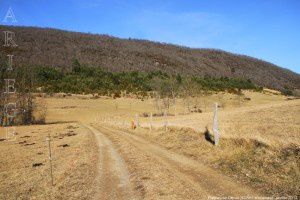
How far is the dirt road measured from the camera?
13.0 m

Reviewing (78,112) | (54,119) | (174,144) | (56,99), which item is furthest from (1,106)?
(174,144)

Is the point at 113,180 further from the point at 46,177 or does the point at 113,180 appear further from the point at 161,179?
Result: the point at 46,177

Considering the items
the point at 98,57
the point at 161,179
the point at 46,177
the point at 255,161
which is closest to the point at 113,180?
the point at 161,179

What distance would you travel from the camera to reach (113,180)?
15.6 meters

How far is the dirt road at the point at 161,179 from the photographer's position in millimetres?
13000

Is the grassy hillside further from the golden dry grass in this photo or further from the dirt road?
the dirt road

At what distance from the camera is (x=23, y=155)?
2898cm

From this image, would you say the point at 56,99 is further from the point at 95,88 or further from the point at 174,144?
the point at 174,144

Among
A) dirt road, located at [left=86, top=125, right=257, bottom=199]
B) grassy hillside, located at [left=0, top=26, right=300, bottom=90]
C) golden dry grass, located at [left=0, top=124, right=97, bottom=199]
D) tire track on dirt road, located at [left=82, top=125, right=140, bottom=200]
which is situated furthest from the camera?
grassy hillside, located at [left=0, top=26, right=300, bottom=90]

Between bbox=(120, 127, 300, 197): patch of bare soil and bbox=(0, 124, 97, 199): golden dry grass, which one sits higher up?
bbox=(120, 127, 300, 197): patch of bare soil

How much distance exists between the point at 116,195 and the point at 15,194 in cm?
546

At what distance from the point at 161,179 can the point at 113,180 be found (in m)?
2.05

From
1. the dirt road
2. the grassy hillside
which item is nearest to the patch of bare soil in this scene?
the dirt road

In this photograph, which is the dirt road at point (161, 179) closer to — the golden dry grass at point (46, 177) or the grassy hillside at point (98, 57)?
the golden dry grass at point (46, 177)
